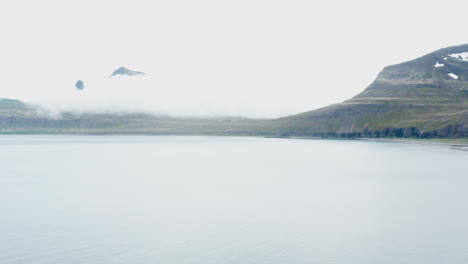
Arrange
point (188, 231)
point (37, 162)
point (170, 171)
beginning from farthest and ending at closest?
point (37, 162)
point (170, 171)
point (188, 231)

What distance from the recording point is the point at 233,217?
35.3 metres

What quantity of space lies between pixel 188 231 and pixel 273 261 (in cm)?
890

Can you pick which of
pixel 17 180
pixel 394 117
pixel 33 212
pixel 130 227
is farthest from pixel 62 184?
pixel 394 117

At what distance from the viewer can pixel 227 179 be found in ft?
197

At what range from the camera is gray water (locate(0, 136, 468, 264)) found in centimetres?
2547

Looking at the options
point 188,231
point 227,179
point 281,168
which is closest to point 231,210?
point 188,231

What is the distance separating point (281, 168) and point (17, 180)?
A: 1650 inches

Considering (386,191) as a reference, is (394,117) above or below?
above

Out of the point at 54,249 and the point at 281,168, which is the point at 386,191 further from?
the point at 54,249

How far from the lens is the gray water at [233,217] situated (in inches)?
1003

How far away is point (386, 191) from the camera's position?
50.1 m

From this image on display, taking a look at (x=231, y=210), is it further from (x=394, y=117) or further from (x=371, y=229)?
(x=394, y=117)

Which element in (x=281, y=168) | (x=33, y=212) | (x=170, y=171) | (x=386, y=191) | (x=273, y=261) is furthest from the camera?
(x=281, y=168)

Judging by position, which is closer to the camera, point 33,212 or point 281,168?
point 33,212
